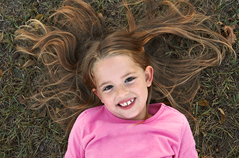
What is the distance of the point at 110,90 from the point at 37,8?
1659 millimetres

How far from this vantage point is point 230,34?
3.06 meters

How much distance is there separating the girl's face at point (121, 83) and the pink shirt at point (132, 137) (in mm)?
245

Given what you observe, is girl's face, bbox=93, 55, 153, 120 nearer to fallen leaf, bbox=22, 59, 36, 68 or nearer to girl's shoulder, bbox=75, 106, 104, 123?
girl's shoulder, bbox=75, 106, 104, 123

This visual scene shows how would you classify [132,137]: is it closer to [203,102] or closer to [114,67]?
[114,67]

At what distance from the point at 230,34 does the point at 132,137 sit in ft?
5.71

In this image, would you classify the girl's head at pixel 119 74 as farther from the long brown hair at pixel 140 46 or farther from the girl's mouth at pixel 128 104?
the long brown hair at pixel 140 46

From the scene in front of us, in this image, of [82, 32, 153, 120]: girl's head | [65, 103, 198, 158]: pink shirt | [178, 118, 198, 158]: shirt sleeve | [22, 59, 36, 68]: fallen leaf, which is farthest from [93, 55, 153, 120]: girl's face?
[22, 59, 36, 68]: fallen leaf

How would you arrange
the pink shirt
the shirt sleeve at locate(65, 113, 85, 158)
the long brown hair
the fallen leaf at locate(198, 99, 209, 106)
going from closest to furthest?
the pink shirt, the shirt sleeve at locate(65, 113, 85, 158), the long brown hair, the fallen leaf at locate(198, 99, 209, 106)

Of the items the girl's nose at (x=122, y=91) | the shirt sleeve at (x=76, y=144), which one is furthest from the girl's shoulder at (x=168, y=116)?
the shirt sleeve at (x=76, y=144)

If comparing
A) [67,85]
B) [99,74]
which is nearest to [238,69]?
[99,74]

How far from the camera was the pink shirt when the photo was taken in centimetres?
264

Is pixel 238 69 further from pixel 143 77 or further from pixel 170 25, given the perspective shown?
pixel 143 77

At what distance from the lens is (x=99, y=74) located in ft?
8.05

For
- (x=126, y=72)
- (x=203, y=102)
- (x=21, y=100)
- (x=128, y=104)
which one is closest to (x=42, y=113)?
(x=21, y=100)
